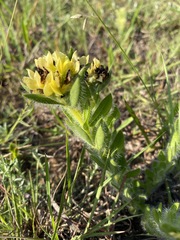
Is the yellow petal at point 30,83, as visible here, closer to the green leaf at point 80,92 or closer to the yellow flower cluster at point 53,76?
the yellow flower cluster at point 53,76

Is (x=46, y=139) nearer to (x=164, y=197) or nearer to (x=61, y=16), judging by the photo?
(x=164, y=197)

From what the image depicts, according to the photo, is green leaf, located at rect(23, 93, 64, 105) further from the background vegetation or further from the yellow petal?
the background vegetation

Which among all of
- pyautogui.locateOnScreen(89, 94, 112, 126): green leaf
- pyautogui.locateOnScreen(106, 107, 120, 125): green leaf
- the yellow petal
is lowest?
pyautogui.locateOnScreen(106, 107, 120, 125): green leaf

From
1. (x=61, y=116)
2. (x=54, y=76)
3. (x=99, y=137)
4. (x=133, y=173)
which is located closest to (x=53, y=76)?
(x=54, y=76)

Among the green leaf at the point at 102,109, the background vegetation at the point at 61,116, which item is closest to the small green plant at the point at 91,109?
the green leaf at the point at 102,109

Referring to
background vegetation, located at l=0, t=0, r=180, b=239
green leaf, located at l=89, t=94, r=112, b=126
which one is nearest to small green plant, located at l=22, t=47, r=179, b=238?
green leaf, located at l=89, t=94, r=112, b=126

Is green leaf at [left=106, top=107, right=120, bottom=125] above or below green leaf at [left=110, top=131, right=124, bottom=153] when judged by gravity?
above
